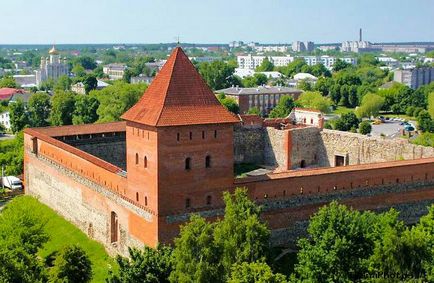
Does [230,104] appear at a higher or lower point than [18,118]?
higher

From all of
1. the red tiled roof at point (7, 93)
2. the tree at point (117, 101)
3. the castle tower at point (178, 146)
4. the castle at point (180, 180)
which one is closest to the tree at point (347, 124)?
the tree at point (117, 101)

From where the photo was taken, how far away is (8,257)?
2681 cm

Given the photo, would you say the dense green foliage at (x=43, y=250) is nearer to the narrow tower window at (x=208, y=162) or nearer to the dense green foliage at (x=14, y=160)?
the narrow tower window at (x=208, y=162)

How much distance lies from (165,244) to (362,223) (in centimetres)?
856

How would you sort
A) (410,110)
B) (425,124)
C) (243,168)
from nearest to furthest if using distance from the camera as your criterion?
1. (243,168)
2. (425,124)
3. (410,110)

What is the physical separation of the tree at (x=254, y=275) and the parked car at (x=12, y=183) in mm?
30558

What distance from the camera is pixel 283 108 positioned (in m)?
88.3

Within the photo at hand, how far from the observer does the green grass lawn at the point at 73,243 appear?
32969 mm

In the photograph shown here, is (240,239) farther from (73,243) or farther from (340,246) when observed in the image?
(73,243)

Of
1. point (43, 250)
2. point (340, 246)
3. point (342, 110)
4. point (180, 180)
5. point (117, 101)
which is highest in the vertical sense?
point (180, 180)

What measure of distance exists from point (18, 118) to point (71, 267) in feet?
186

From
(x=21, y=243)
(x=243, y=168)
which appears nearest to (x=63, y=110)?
(x=243, y=168)

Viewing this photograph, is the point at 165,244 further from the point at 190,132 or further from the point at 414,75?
the point at 414,75

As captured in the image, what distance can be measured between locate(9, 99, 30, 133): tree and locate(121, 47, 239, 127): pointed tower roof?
5230 centimetres
